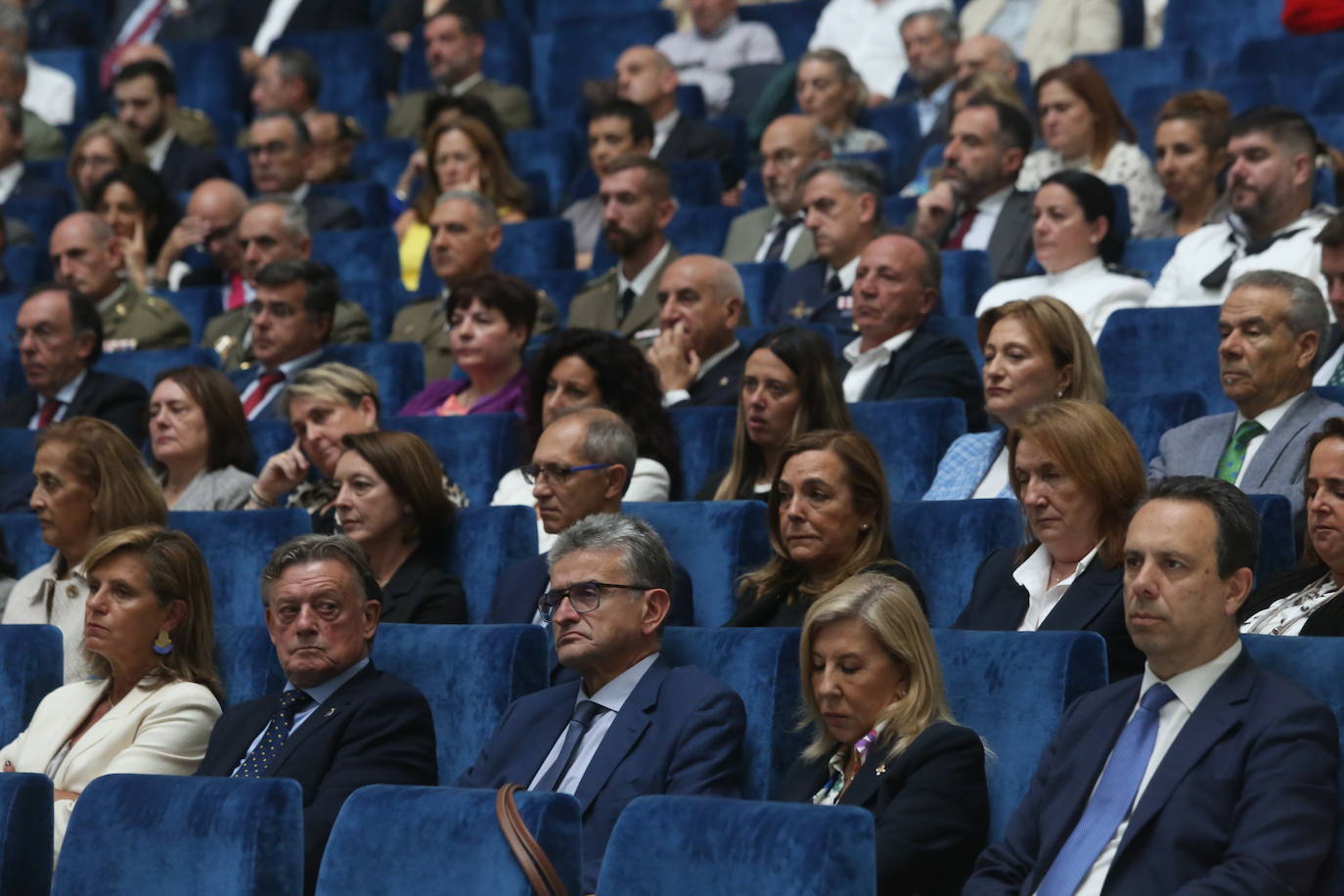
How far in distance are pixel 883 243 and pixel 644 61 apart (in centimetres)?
204

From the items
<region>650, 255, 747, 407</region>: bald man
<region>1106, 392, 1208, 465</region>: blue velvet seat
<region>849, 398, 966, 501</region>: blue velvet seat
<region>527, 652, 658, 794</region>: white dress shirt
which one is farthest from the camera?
<region>650, 255, 747, 407</region>: bald man

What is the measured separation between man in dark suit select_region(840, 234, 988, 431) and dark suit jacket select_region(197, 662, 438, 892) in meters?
1.39

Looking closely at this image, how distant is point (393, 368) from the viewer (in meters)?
4.41

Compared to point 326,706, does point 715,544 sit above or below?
above

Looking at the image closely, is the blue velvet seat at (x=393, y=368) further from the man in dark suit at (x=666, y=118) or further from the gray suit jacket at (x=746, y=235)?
the man in dark suit at (x=666, y=118)

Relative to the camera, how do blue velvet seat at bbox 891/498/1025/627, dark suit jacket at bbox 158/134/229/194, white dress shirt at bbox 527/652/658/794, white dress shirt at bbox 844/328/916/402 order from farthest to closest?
1. dark suit jacket at bbox 158/134/229/194
2. white dress shirt at bbox 844/328/916/402
3. blue velvet seat at bbox 891/498/1025/627
4. white dress shirt at bbox 527/652/658/794

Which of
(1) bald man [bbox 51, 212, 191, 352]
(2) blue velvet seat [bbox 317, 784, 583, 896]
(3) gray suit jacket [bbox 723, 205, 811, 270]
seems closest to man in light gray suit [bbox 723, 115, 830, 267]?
(3) gray suit jacket [bbox 723, 205, 811, 270]

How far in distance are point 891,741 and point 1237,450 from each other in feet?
3.23

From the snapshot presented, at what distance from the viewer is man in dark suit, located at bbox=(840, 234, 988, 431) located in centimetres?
382

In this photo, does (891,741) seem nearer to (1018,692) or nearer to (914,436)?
(1018,692)

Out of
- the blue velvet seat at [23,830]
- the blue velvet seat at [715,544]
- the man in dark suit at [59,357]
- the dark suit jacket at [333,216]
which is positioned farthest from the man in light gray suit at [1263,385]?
the dark suit jacket at [333,216]

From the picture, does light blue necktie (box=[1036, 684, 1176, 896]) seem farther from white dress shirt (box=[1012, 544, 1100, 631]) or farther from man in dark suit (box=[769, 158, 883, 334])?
man in dark suit (box=[769, 158, 883, 334])

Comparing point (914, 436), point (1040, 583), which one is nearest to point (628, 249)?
point (914, 436)

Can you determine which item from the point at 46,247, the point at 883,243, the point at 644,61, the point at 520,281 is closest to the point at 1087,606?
the point at 883,243
